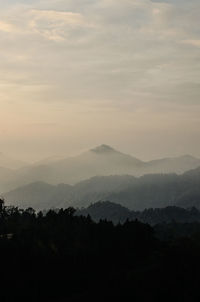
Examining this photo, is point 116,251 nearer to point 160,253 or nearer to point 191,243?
point 160,253

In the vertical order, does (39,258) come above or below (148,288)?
above

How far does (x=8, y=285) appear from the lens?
14488cm

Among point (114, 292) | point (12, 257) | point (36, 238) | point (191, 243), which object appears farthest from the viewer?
point (191, 243)

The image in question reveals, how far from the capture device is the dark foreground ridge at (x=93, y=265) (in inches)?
5684

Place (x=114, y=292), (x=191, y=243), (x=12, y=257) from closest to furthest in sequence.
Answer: (x=114, y=292)
(x=12, y=257)
(x=191, y=243)

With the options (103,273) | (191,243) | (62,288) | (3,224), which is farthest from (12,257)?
(191,243)

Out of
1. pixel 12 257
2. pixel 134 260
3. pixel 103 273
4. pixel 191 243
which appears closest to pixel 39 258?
pixel 12 257

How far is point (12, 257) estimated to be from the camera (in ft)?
522

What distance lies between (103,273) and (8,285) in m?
32.6

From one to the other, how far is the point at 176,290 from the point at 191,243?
4375cm

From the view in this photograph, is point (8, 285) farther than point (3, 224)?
No

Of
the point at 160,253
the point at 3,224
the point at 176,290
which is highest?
the point at 3,224

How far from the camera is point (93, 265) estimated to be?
165750 millimetres

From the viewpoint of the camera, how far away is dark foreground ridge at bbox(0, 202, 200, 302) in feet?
474
